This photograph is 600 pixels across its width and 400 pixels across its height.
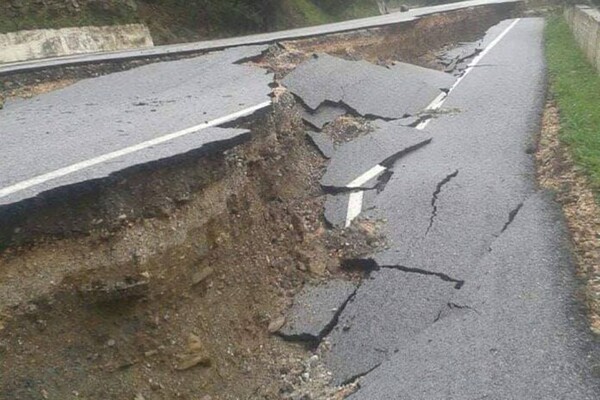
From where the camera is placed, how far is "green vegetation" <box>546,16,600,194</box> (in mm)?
6812

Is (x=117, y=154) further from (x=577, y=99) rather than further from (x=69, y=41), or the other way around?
(x=69, y=41)

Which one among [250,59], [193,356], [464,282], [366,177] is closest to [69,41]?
[250,59]

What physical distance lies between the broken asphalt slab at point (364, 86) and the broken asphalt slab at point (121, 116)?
0.82 metres

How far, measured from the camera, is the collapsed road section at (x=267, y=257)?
424cm

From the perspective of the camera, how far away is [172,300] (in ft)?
16.0

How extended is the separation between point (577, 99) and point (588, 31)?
4.35 m

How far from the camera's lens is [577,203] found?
19.6ft

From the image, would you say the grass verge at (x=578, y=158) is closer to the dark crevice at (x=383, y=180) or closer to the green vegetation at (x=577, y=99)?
the green vegetation at (x=577, y=99)

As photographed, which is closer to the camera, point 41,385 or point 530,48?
point 41,385

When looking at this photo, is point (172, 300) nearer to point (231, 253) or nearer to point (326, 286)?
point (231, 253)

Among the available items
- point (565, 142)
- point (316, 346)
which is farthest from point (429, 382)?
point (565, 142)


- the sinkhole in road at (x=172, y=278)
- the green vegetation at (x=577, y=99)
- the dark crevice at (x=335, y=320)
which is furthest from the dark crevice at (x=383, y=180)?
the green vegetation at (x=577, y=99)

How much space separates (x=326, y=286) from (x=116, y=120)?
3019 millimetres

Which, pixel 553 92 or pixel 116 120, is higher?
pixel 116 120
